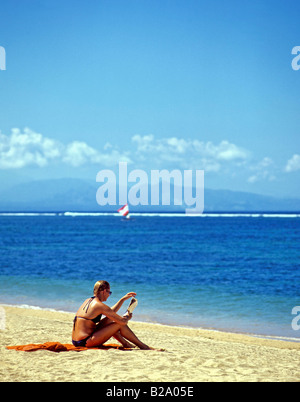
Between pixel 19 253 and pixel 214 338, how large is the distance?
27.4m

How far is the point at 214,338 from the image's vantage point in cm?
1173

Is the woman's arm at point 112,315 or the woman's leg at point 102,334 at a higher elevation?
the woman's arm at point 112,315

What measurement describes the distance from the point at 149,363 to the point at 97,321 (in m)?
1.34

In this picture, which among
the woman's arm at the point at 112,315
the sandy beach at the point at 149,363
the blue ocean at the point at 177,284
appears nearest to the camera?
the sandy beach at the point at 149,363

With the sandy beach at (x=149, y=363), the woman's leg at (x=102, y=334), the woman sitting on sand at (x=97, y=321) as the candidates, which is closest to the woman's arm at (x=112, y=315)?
the woman sitting on sand at (x=97, y=321)

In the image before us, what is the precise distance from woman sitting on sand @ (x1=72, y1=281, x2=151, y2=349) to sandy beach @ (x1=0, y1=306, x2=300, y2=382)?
301mm

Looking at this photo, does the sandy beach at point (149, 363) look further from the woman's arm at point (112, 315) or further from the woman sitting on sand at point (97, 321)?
the woman's arm at point (112, 315)

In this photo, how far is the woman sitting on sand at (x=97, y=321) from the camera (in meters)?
8.13

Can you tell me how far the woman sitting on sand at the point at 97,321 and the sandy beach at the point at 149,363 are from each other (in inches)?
11.9

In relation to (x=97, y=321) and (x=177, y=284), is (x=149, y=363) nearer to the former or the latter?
(x=97, y=321)

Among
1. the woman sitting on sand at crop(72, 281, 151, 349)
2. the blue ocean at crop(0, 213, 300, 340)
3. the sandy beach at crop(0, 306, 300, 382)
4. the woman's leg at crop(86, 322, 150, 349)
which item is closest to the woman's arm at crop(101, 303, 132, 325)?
the woman sitting on sand at crop(72, 281, 151, 349)

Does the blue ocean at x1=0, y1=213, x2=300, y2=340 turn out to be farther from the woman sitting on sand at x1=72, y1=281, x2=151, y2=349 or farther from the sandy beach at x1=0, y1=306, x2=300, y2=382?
the woman sitting on sand at x1=72, y1=281, x2=151, y2=349
